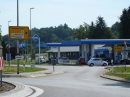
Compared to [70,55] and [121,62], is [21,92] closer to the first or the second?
[121,62]

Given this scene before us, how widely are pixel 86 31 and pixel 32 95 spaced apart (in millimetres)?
132343

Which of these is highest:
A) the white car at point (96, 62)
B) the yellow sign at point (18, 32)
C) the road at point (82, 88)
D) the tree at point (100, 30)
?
the tree at point (100, 30)

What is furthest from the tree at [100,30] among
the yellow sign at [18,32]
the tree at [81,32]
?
the yellow sign at [18,32]

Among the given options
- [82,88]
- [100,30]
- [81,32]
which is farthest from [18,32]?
[81,32]

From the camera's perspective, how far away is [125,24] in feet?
354

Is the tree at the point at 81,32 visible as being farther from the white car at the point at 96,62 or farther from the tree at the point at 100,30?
the white car at the point at 96,62

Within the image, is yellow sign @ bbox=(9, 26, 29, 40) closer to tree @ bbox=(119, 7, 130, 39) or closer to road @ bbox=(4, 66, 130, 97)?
road @ bbox=(4, 66, 130, 97)

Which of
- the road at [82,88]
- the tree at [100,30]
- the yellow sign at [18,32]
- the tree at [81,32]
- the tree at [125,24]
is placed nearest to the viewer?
the road at [82,88]

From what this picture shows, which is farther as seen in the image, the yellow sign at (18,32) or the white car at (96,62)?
the white car at (96,62)

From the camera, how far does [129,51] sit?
6844 cm

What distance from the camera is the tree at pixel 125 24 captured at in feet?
352

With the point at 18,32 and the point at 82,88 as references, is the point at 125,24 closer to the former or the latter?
the point at 18,32

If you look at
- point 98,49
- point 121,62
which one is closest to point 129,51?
point 121,62

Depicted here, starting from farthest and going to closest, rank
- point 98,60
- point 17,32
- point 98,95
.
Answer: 1. point 98,60
2. point 17,32
3. point 98,95
